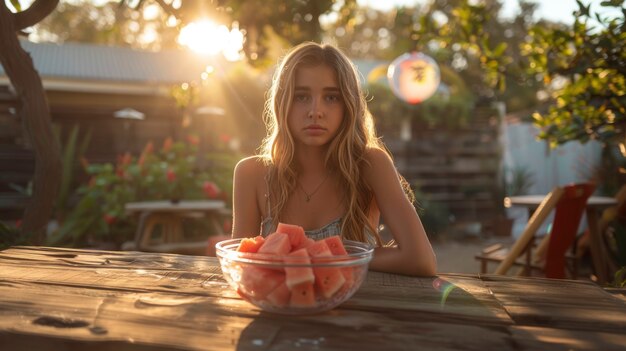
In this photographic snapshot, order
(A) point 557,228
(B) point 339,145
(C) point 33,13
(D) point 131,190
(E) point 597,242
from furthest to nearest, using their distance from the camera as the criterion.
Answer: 1. (D) point 131,190
2. (E) point 597,242
3. (A) point 557,228
4. (C) point 33,13
5. (B) point 339,145

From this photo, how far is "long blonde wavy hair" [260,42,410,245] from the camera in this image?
2.00m

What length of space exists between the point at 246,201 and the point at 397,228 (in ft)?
2.33

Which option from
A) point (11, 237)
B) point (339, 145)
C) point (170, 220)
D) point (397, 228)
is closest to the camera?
point (397, 228)

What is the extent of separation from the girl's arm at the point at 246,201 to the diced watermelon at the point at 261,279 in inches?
40.2

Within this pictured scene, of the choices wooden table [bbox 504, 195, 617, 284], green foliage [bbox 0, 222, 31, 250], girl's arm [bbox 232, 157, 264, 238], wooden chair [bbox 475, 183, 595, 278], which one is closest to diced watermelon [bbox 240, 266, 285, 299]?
girl's arm [bbox 232, 157, 264, 238]

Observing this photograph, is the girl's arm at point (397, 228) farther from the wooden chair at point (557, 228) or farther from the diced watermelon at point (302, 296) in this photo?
the wooden chair at point (557, 228)

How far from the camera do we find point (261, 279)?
3.53 feet

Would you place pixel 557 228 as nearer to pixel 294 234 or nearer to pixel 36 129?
pixel 294 234

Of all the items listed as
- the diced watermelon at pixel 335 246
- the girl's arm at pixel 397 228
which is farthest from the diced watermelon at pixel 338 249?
the girl's arm at pixel 397 228

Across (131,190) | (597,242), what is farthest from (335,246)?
(131,190)

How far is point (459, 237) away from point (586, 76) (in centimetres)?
671

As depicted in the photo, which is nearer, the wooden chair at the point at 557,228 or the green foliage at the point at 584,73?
the green foliage at the point at 584,73

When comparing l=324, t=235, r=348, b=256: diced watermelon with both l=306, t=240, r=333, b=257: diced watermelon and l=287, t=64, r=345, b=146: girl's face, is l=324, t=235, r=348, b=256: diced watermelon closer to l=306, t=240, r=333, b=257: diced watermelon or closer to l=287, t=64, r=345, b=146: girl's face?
l=306, t=240, r=333, b=257: diced watermelon

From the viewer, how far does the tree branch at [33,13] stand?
2668 millimetres
